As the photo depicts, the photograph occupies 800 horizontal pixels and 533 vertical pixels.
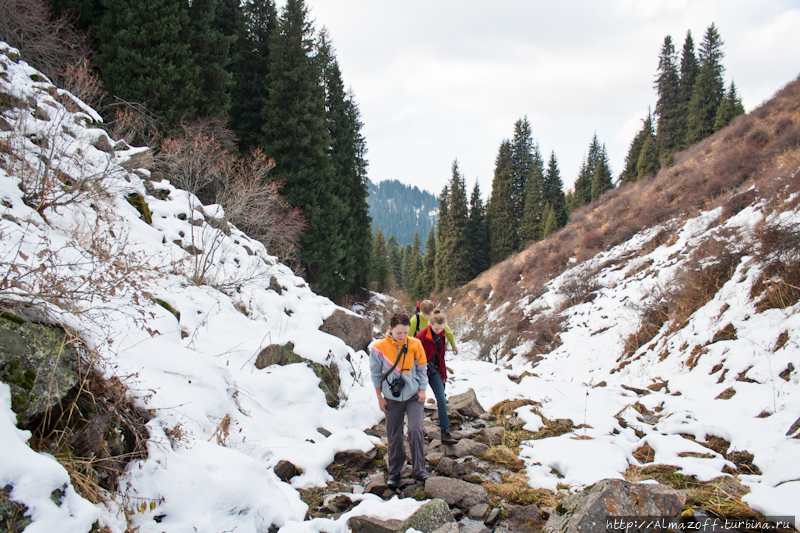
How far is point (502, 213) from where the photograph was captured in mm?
39500

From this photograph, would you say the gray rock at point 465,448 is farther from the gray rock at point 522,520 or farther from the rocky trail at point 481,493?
the gray rock at point 522,520

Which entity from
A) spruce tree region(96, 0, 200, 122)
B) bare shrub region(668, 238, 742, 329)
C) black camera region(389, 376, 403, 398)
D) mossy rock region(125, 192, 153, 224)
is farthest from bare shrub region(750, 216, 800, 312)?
spruce tree region(96, 0, 200, 122)

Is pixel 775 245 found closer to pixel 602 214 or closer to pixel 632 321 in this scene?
pixel 632 321

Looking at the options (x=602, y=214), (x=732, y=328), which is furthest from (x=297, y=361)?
(x=602, y=214)

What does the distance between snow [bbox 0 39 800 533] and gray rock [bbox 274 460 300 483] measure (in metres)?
0.07

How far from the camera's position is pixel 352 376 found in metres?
6.61

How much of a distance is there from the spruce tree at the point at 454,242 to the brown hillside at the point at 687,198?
9.75m

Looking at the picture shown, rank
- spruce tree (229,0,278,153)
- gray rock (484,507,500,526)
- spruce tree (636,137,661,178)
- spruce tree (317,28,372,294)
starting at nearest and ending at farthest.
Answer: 1. gray rock (484,507,500,526)
2. spruce tree (229,0,278,153)
3. spruce tree (317,28,372,294)
4. spruce tree (636,137,661,178)

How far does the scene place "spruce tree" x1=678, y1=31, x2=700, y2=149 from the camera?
110 ft

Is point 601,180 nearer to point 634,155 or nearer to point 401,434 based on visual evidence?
point 634,155

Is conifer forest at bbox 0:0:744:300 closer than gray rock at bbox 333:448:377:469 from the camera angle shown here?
No

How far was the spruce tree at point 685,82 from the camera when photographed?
110ft

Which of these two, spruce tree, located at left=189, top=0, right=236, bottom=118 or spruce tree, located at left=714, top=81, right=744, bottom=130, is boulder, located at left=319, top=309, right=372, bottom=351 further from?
spruce tree, located at left=714, top=81, right=744, bottom=130

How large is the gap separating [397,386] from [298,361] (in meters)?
2.70
